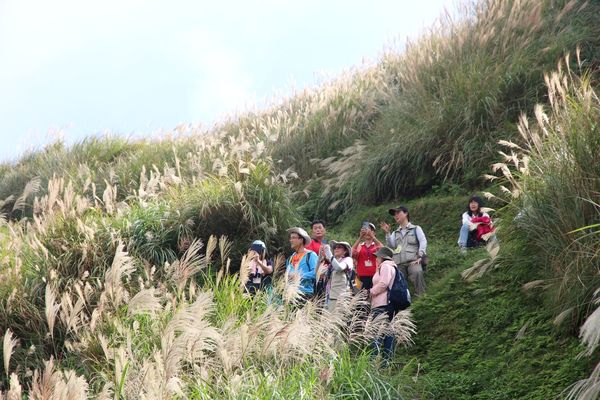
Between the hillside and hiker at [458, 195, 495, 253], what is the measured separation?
1.13ft

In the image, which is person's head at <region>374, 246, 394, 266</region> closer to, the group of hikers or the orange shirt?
the group of hikers

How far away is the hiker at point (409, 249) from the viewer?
11.2 meters

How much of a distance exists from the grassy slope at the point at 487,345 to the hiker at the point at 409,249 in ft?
0.85

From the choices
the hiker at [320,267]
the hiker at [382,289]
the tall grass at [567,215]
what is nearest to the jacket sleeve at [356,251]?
the hiker at [320,267]

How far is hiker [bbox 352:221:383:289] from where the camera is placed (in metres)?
11.0

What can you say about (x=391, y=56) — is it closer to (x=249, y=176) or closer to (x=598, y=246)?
(x=249, y=176)

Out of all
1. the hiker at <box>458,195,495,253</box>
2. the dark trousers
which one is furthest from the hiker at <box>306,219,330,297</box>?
the hiker at <box>458,195,495,253</box>

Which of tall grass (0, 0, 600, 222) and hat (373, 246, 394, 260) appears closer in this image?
hat (373, 246, 394, 260)

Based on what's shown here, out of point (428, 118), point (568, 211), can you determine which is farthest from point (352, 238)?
point (568, 211)

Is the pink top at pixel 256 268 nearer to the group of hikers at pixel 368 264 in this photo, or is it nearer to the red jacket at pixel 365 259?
the group of hikers at pixel 368 264

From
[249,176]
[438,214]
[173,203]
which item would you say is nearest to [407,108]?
[438,214]

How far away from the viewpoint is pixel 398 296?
32.0ft

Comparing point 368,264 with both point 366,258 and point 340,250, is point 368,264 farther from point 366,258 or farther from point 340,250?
point 340,250

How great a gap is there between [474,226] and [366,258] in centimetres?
176
